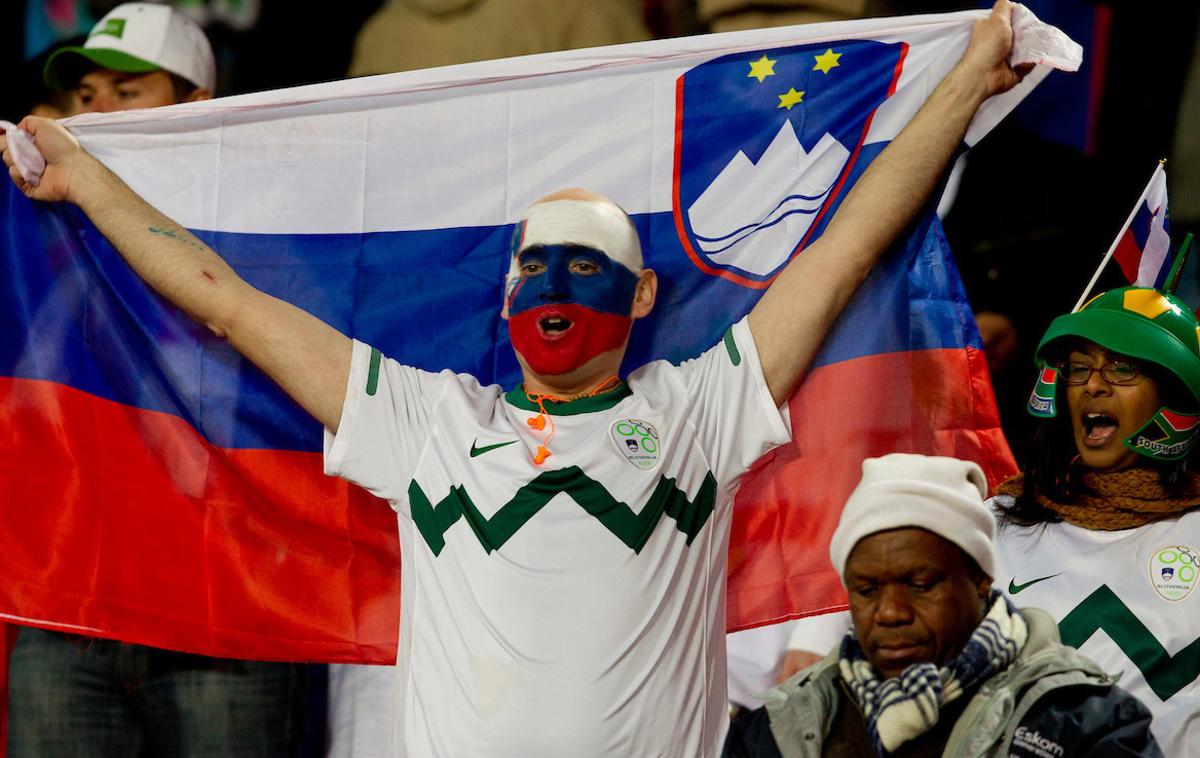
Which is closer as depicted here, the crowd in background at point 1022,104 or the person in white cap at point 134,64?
the person in white cap at point 134,64

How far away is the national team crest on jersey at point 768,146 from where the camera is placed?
15.3 ft

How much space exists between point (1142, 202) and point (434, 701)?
2.46m

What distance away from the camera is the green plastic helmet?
435 centimetres

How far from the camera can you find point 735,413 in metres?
4.21

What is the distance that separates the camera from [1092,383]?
4.46 m

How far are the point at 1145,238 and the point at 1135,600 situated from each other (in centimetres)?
121

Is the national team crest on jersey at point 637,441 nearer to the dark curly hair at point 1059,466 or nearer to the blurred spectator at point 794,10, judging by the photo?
the dark curly hair at point 1059,466

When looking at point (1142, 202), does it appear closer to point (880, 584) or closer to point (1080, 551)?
point (1080, 551)

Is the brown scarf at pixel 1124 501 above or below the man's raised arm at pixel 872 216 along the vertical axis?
below

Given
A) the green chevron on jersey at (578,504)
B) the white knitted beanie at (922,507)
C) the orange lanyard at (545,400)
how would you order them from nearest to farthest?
the white knitted beanie at (922,507) → the green chevron on jersey at (578,504) → the orange lanyard at (545,400)

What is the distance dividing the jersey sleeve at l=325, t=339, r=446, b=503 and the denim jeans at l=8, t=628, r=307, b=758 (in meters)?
0.89

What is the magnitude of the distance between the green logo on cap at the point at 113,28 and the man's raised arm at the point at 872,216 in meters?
2.50

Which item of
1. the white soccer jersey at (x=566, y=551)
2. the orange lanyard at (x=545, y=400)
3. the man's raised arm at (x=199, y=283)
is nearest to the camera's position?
the white soccer jersey at (x=566, y=551)

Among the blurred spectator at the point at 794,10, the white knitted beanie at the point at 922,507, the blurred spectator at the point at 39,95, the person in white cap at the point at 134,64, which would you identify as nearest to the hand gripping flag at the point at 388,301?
the person in white cap at the point at 134,64
